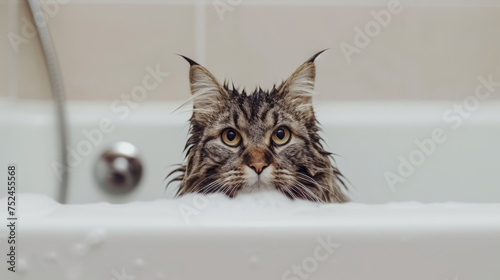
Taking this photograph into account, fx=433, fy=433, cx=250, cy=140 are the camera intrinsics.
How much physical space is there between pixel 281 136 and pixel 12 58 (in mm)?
854

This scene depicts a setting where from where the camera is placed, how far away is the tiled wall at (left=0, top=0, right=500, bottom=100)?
3.89 ft

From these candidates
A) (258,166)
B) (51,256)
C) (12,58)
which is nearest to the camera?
(51,256)

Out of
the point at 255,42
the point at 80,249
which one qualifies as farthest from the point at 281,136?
the point at 255,42

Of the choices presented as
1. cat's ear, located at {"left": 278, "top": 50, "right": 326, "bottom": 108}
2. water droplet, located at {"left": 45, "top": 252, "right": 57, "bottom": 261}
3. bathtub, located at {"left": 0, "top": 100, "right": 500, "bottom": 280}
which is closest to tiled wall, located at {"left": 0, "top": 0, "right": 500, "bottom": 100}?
cat's ear, located at {"left": 278, "top": 50, "right": 326, "bottom": 108}

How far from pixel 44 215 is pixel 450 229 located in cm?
48

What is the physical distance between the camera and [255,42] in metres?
1.19

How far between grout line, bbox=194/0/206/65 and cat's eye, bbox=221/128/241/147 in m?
0.52

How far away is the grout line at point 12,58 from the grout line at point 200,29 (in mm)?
471

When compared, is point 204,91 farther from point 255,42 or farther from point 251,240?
point 255,42

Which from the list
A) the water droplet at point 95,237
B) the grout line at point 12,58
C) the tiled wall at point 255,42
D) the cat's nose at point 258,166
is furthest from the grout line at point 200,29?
the water droplet at point 95,237

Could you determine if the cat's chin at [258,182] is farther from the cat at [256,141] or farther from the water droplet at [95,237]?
the water droplet at [95,237]

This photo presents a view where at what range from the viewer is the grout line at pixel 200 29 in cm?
119

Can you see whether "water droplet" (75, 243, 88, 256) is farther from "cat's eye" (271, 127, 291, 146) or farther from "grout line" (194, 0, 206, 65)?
"grout line" (194, 0, 206, 65)

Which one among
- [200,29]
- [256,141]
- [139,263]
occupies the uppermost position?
[200,29]
